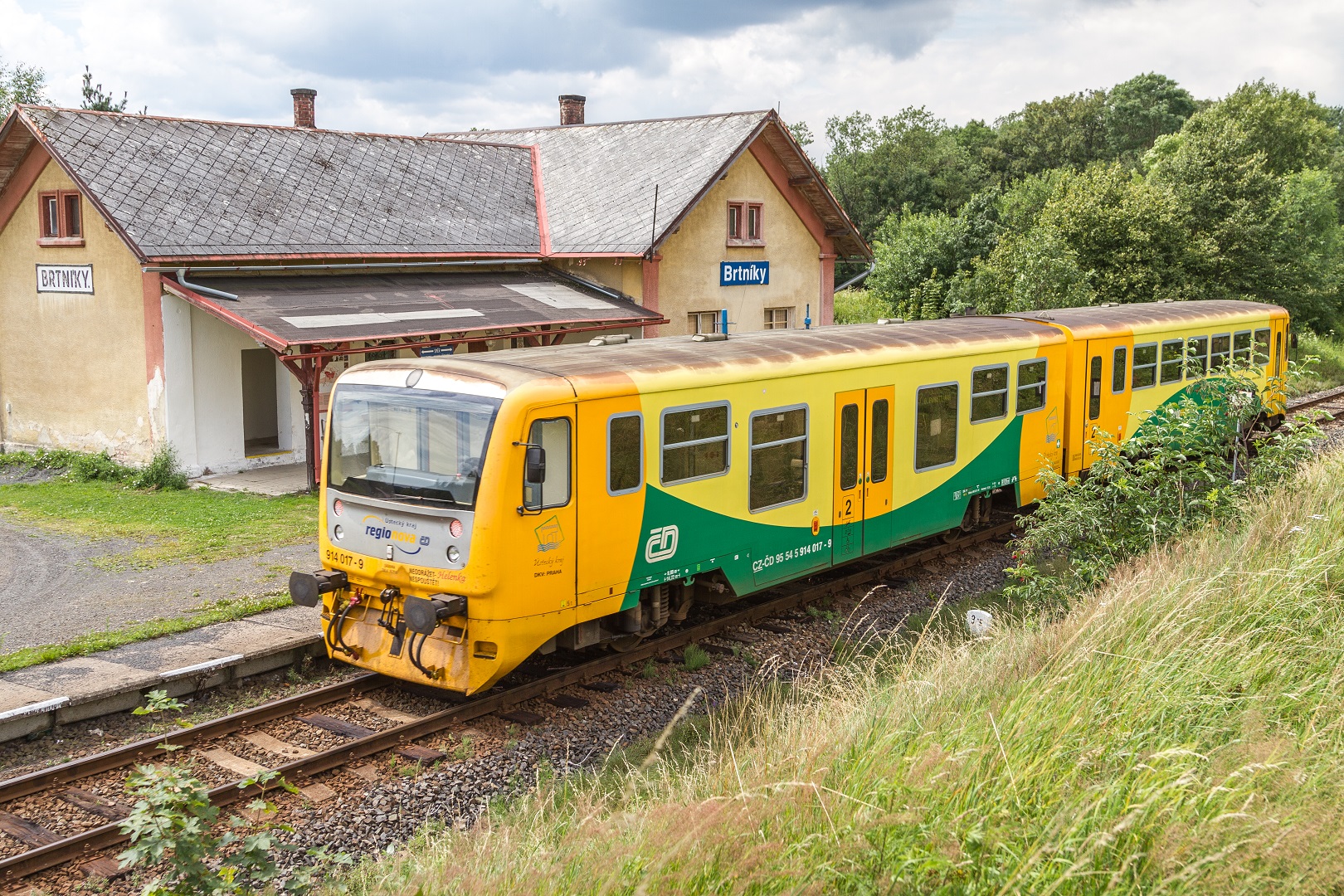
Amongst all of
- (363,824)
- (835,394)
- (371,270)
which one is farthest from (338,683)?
A: (371,270)

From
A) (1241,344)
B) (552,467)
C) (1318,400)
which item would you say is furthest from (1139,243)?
(552,467)

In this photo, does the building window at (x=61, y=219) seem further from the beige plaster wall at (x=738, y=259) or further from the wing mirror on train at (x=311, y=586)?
the wing mirror on train at (x=311, y=586)

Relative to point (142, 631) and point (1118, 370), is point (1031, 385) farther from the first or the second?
point (142, 631)

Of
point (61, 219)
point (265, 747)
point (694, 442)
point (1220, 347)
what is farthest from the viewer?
point (61, 219)

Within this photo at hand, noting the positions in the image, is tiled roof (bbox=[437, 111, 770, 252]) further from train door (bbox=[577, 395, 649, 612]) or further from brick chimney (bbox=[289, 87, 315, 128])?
train door (bbox=[577, 395, 649, 612])

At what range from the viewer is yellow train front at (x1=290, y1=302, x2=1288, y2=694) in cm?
828

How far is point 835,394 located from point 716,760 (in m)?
5.02

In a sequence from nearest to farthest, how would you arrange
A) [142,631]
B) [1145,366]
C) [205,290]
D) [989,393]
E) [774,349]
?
[142,631] → [774,349] → [989,393] → [1145,366] → [205,290]

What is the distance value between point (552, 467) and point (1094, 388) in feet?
30.8

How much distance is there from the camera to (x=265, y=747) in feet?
26.3

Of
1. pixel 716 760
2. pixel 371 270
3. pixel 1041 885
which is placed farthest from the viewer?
pixel 371 270

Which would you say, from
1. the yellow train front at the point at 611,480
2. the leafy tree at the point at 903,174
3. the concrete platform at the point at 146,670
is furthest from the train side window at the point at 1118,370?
the leafy tree at the point at 903,174

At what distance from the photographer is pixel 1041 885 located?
4.22 m

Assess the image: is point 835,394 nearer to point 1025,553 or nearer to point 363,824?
point 1025,553
